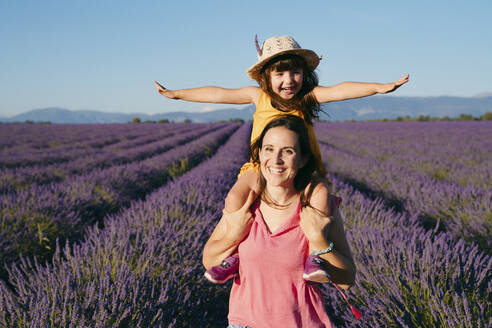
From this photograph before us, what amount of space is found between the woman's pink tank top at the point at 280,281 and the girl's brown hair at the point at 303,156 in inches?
2.8

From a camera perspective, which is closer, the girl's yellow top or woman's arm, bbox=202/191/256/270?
woman's arm, bbox=202/191/256/270

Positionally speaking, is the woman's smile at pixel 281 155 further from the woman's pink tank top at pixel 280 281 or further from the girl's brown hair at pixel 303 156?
the woman's pink tank top at pixel 280 281

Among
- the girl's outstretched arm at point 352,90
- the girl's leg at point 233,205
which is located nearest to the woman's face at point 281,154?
the girl's leg at point 233,205

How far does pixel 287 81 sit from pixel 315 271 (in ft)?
2.37

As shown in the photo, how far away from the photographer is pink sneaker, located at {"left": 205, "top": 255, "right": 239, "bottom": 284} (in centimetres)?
104

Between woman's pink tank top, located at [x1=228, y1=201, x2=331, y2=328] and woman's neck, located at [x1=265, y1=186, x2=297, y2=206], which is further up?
woman's neck, located at [x1=265, y1=186, x2=297, y2=206]

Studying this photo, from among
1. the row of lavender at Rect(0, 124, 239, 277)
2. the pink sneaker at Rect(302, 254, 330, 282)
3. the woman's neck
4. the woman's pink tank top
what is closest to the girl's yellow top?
the woman's neck

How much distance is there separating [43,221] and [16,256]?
51cm

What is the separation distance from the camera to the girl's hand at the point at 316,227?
3.11ft

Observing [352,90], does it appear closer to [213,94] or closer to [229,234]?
[213,94]

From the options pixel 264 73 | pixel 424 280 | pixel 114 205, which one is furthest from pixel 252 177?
pixel 114 205

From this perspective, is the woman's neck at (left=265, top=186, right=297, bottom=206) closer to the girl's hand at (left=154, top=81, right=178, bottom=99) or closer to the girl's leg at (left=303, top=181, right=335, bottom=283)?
the girl's leg at (left=303, top=181, right=335, bottom=283)

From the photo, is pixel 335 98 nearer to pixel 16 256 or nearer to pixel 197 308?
pixel 197 308

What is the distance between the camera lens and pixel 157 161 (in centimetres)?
756
